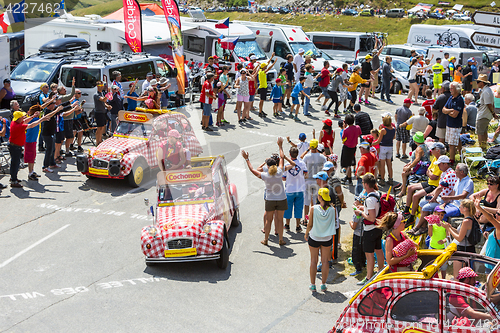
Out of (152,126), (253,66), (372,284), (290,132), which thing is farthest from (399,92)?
(372,284)

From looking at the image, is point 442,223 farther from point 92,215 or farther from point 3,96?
point 3,96

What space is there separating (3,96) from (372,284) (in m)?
15.3

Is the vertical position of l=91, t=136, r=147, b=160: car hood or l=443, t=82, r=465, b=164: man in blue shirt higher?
l=443, t=82, r=465, b=164: man in blue shirt

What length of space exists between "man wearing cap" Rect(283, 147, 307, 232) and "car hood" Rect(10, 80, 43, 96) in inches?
474

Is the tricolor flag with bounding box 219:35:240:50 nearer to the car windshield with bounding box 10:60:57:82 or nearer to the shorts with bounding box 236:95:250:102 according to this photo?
the shorts with bounding box 236:95:250:102

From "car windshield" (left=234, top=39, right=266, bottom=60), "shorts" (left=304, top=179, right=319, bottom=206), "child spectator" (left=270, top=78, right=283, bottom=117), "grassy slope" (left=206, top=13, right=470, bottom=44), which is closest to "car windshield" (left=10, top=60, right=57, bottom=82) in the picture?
"child spectator" (left=270, top=78, right=283, bottom=117)

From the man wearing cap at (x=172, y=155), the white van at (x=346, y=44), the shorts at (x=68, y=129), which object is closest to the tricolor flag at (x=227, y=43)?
the white van at (x=346, y=44)

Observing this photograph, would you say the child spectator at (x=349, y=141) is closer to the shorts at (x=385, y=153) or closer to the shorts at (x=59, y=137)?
the shorts at (x=385, y=153)

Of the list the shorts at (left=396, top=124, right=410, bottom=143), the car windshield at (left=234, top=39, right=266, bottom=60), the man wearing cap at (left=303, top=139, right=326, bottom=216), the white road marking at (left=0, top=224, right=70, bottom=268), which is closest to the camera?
the white road marking at (left=0, top=224, right=70, bottom=268)

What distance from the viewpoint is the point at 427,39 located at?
3316cm

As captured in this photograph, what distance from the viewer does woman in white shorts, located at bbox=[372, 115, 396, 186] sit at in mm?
12344

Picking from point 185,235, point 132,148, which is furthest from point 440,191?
point 132,148

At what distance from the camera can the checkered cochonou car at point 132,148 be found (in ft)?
39.8

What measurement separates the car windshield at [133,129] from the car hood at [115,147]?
232 millimetres
